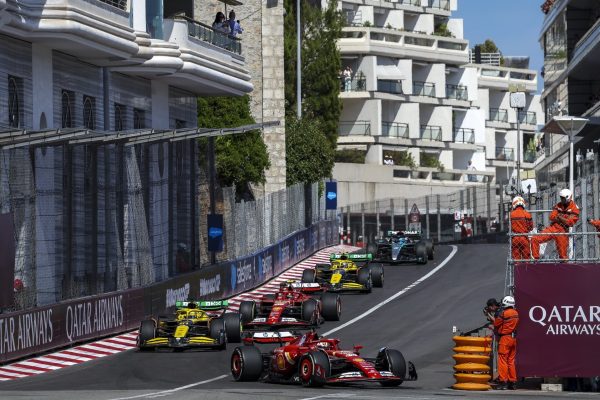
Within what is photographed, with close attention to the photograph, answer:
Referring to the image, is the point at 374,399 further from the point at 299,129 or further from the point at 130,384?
the point at 299,129

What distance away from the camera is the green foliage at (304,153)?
2790 inches

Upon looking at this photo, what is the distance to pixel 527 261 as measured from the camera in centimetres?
2364

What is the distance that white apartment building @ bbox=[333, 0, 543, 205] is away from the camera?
308ft

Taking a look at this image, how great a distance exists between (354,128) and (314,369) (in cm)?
7391

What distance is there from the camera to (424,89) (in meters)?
100

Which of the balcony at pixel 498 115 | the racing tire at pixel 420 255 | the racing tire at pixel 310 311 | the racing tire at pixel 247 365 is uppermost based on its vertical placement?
the balcony at pixel 498 115

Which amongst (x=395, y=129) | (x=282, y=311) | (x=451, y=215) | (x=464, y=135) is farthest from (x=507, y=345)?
(x=464, y=135)

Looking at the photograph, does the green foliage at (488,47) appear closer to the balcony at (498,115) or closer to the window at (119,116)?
the balcony at (498,115)

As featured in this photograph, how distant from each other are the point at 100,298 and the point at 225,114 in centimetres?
3006

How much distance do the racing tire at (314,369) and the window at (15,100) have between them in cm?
1268

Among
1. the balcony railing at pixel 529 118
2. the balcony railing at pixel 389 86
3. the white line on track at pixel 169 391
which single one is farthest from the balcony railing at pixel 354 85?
the white line on track at pixel 169 391

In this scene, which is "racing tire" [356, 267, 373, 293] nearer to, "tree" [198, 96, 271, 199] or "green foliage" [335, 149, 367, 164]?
"tree" [198, 96, 271, 199]

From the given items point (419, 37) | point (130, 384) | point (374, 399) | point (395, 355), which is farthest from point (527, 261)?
point (419, 37)

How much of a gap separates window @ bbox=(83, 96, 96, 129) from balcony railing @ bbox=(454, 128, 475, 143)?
217ft
